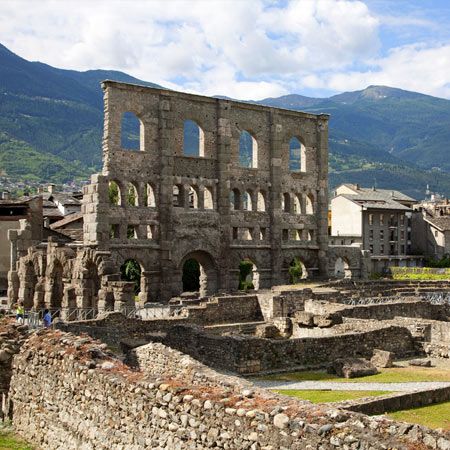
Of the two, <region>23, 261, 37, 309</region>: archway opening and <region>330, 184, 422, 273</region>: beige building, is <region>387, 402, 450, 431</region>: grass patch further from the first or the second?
<region>330, 184, 422, 273</region>: beige building

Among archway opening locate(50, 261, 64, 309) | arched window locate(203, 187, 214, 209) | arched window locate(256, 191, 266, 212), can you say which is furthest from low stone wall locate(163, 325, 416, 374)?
arched window locate(256, 191, 266, 212)

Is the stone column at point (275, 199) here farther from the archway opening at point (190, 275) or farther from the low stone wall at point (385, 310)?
the low stone wall at point (385, 310)

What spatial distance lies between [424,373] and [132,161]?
35211mm

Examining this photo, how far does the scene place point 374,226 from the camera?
99.2 metres

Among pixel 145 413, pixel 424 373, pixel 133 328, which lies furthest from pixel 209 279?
pixel 145 413

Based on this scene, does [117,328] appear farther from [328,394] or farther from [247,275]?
[247,275]

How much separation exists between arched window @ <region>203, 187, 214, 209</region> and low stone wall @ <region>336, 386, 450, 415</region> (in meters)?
41.3

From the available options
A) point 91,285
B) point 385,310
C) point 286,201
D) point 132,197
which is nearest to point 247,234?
point 286,201

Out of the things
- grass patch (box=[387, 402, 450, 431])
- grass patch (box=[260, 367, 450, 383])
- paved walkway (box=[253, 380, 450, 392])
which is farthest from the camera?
grass patch (box=[260, 367, 450, 383])

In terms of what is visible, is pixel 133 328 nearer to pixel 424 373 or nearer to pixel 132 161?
pixel 424 373

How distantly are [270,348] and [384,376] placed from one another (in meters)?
4.02

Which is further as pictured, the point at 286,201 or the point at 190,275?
the point at 190,275

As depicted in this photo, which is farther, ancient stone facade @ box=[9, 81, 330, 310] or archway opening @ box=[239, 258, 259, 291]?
archway opening @ box=[239, 258, 259, 291]

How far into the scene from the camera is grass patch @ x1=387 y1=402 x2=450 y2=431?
1770 centimetres
